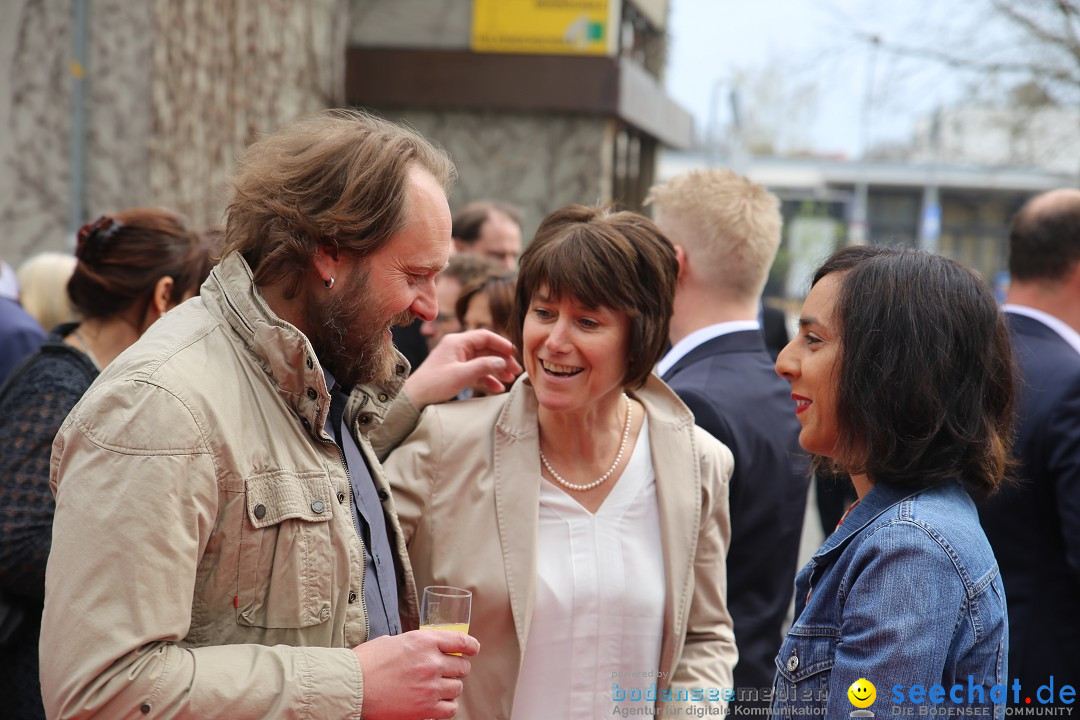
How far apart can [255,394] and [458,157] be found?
8156 millimetres

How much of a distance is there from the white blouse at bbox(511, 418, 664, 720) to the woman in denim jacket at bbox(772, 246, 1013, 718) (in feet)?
1.93

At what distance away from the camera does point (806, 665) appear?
2.03m

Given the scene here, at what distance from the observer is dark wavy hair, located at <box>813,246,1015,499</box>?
2014 millimetres

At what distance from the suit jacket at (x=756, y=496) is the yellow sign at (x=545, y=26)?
674 centimetres

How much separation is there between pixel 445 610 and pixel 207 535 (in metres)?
0.55

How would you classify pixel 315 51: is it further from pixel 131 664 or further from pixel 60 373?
pixel 131 664

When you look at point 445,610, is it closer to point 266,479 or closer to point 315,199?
point 266,479

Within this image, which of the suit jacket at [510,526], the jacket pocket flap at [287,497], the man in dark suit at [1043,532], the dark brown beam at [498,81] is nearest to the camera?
the jacket pocket flap at [287,497]

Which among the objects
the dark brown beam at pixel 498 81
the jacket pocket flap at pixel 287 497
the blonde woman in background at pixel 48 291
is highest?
the dark brown beam at pixel 498 81

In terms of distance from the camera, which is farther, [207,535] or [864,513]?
[864,513]

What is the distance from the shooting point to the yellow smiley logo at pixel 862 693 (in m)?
1.82

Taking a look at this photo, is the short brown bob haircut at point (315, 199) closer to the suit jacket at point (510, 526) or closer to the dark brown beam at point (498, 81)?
the suit jacket at point (510, 526)

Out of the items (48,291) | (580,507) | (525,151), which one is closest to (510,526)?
(580,507)

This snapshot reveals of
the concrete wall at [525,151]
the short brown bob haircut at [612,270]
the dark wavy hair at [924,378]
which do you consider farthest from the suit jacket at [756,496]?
the concrete wall at [525,151]
